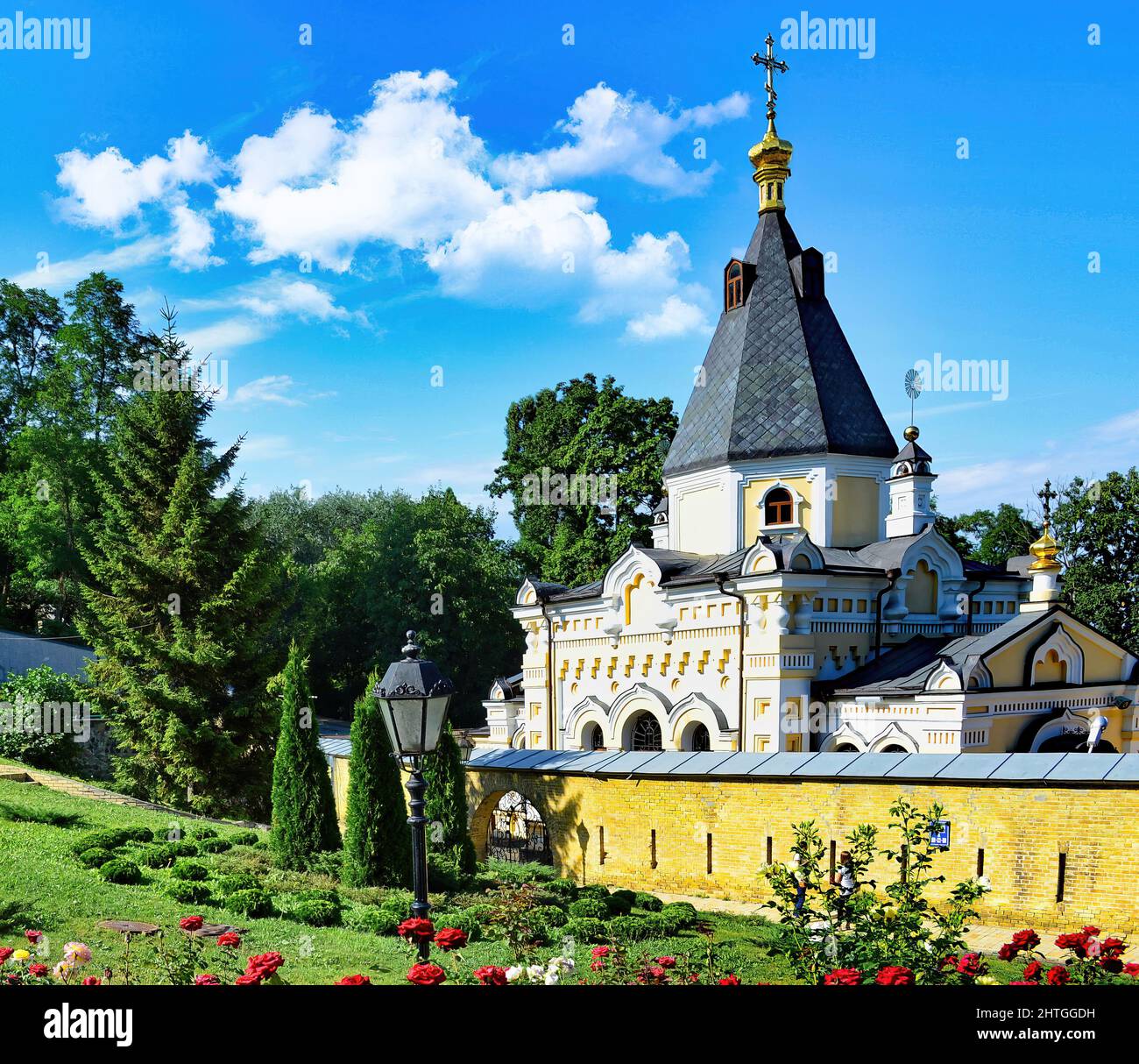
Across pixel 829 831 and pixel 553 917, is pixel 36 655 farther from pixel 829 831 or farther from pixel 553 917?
pixel 829 831

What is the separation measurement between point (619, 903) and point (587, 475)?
25.1 metres

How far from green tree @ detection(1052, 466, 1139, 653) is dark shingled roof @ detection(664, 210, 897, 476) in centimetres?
1914

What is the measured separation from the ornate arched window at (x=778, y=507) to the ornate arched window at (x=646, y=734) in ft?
16.1

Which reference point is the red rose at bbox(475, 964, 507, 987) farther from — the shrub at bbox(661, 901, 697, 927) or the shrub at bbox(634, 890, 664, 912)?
the shrub at bbox(634, 890, 664, 912)

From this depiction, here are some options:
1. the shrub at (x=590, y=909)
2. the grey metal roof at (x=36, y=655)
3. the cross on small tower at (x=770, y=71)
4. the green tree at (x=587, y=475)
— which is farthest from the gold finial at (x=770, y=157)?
the grey metal roof at (x=36, y=655)

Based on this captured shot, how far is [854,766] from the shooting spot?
38.3ft

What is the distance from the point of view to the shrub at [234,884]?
9.81 meters

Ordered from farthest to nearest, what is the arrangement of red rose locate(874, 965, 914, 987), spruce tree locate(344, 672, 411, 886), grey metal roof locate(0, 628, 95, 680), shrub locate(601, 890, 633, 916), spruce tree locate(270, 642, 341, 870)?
grey metal roof locate(0, 628, 95, 680), spruce tree locate(270, 642, 341, 870), spruce tree locate(344, 672, 411, 886), shrub locate(601, 890, 633, 916), red rose locate(874, 965, 914, 987)

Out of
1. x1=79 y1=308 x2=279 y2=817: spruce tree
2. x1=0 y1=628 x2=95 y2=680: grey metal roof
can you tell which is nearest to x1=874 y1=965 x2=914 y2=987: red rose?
x1=79 y1=308 x2=279 y2=817: spruce tree

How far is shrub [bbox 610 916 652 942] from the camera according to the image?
9.25m

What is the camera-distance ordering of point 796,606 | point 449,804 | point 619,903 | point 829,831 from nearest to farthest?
→ point 619,903 → point 829,831 → point 449,804 → point 796,606

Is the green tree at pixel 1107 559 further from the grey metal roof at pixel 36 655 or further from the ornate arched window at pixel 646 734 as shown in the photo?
the grey metal roof at pixel 36 655

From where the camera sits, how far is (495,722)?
83.7ft

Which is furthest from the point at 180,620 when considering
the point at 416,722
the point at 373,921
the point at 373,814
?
the point at 416,722
